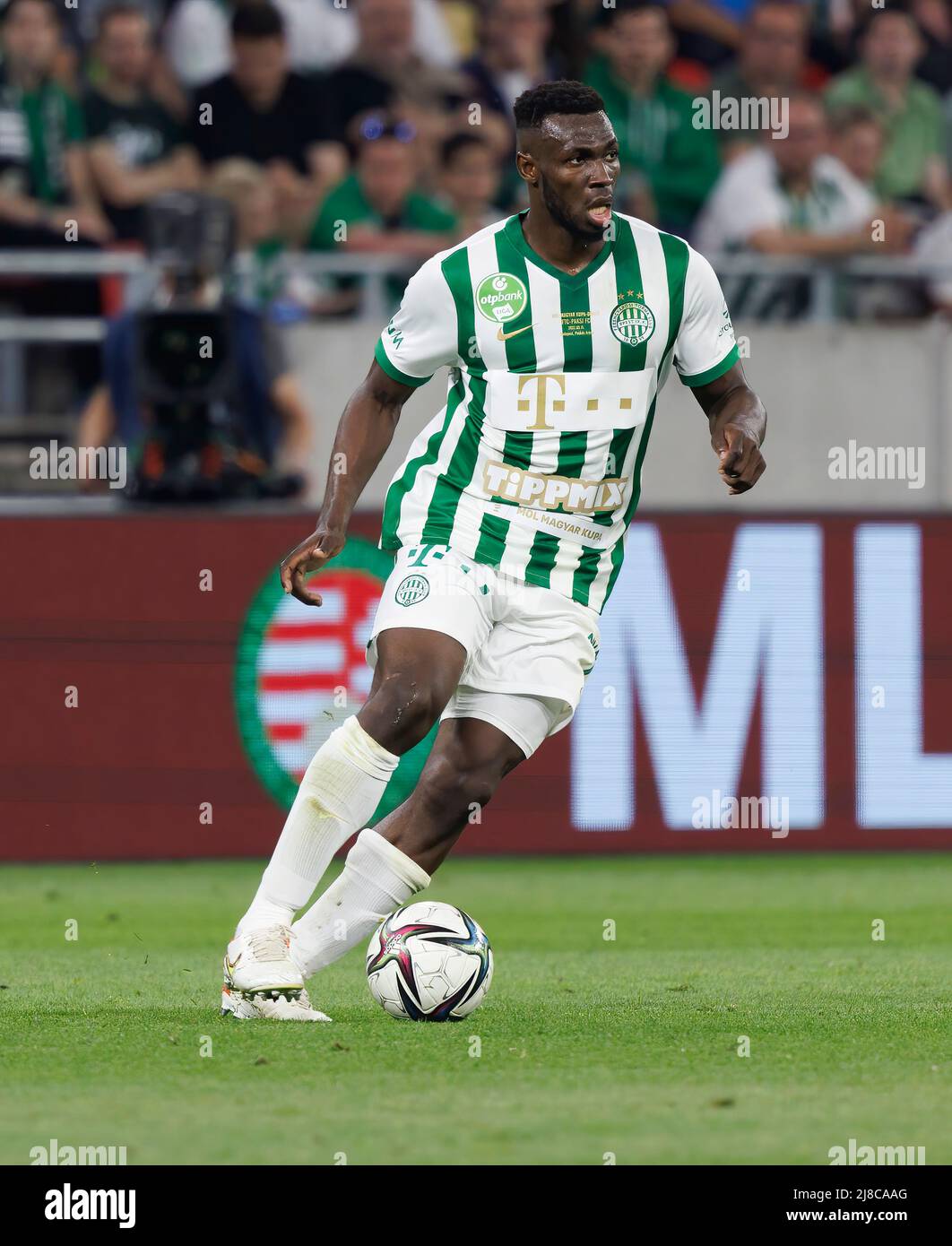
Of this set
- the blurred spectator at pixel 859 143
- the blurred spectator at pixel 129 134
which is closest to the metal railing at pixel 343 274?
the blurred spectator at pixel 129 134

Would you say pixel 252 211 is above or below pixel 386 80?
below

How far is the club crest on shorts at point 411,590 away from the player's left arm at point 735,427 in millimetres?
810

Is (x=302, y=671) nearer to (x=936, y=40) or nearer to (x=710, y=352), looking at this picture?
(x=710, y=352)

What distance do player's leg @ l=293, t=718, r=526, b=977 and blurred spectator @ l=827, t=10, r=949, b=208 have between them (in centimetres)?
822

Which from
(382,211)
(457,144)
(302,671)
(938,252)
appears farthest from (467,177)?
(302,671)

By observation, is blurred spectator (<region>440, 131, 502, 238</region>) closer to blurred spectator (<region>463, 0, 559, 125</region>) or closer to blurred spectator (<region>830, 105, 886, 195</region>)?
blurred spectator (<region>463, 0, 559, 125</region>)

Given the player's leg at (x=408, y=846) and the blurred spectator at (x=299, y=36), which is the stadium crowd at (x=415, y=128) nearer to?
the blurred spectator at (x=299, y=36)

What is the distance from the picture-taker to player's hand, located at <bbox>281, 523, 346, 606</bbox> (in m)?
5.59

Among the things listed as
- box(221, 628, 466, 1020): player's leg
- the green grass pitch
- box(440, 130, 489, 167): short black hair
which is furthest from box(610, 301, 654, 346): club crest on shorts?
box(440, 130, 489, 167): short black hair

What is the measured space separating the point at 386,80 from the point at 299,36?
676mm

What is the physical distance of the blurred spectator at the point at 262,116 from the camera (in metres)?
12.2

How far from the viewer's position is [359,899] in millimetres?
5754

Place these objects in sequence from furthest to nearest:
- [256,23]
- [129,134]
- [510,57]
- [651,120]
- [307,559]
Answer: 1. [510,57]
2. [651,120]
3. [256,23]
4. [129,134]
5. [307,559]
